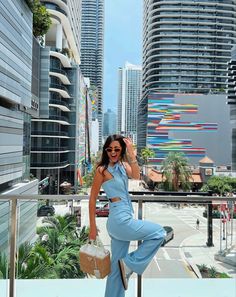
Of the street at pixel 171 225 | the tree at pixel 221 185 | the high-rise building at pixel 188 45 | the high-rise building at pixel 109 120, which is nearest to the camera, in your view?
the street at pixel 171 225

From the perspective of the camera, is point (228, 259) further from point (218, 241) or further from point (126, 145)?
point (126, 145)

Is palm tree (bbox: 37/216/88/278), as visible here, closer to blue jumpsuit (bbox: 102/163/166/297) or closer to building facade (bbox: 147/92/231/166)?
blue jumpsuit (bbox: 102/163/166/297)

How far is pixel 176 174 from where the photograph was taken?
104 ft

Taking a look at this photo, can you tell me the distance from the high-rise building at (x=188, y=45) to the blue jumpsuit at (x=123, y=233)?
6088cm

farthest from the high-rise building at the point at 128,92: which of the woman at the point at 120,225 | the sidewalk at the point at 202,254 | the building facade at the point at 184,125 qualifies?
the woman at the point at 120,225

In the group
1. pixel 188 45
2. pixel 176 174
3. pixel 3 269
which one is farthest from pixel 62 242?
pixel 188 45

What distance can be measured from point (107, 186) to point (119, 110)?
149 meters

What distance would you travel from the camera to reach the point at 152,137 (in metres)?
49.3

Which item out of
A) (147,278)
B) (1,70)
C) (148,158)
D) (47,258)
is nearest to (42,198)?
(47,258)

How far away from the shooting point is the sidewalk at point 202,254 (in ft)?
7.73

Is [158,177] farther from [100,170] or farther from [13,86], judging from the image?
[100,170]

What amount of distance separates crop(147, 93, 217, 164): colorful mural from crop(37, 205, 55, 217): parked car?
47.2 m

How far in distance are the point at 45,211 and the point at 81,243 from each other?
335mm

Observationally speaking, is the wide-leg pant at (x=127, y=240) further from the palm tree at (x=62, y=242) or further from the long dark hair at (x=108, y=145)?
the palm tree at (x=62, y=242)
